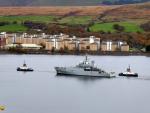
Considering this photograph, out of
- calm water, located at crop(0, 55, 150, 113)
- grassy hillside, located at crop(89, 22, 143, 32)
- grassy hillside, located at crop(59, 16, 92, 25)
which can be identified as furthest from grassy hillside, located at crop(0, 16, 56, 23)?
calm water, located at crop(0, 55, 150, 113)

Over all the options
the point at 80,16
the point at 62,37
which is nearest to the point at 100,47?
the point at 62,37

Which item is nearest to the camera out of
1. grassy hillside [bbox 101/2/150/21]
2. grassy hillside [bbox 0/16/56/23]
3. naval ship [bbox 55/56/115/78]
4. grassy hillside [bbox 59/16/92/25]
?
naval ship [bbox 55/56/115/78]

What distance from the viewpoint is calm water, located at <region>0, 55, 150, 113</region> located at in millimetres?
24844

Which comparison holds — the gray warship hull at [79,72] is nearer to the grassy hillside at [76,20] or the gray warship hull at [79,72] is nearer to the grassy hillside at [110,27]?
the grassy hillside at [110,27]

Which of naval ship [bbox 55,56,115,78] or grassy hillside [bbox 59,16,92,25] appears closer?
naval ship [bbox 55,56,115,78]

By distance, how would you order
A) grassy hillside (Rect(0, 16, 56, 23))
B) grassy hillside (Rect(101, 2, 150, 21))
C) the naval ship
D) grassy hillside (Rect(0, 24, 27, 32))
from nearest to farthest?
the naval ship < grassy hillside (Rect(0, 24, 27, 32)) < grassy hillside (Rect(0, 16, 56, 23)) < grassy hillside (Rect(101, 2, 150, 21))

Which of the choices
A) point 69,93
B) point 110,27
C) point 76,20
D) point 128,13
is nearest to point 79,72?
point 69,93

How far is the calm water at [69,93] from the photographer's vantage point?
24844 millimetres

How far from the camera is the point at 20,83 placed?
31719 mm

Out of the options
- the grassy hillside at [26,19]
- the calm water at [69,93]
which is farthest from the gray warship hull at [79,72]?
the grassy hillside at [26,19]

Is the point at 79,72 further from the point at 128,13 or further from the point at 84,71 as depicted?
the point at 128,13

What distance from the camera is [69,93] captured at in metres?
28.5

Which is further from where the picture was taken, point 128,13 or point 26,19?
point 128,13

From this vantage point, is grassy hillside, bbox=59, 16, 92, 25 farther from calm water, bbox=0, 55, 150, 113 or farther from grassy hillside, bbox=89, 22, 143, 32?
calm water, bbox=0, 55, 150, 113
